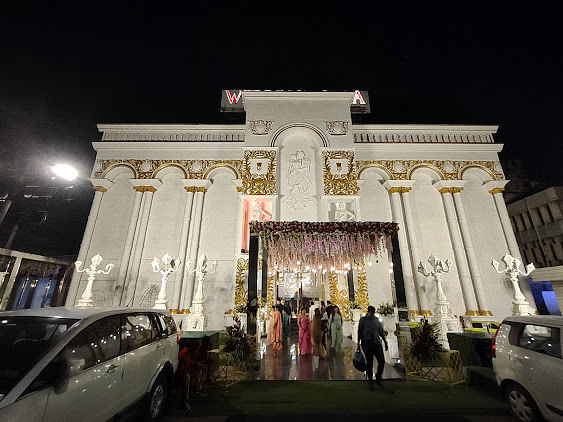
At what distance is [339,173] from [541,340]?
30.7ft

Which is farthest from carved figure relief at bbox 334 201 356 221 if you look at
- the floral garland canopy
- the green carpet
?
the green carpet

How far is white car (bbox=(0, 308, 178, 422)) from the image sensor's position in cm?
204

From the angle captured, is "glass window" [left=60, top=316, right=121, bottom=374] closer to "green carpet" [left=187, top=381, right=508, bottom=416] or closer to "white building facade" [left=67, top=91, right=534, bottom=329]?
"green carpet" [left=187, top=381, right=508, bottom=416]

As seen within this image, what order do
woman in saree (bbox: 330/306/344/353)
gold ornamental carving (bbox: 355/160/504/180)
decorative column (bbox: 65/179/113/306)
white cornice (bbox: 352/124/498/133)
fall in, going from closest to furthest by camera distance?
woman in saree (bbox: 330/306/344/353) < decorative column (bbox: 65/179/113/306) < gold ornamental carving (bbox: 355/160/504/180) < white cornice (bbox: 352/124/498/133)

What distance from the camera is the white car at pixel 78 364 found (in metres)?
2.04

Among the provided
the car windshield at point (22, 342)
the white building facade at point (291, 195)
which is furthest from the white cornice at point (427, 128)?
the car windshield at point (22, 342)

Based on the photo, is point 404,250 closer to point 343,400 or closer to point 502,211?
point 502,211

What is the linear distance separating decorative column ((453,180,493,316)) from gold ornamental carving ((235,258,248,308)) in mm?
10789

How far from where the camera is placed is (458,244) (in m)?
12.1

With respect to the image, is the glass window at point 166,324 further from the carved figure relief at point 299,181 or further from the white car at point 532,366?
the carved figure relief at point 299,181

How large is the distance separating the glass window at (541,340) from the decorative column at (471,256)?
9.27m

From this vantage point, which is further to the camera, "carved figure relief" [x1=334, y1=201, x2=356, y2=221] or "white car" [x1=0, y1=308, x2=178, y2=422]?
"carved figure relief" [x1=334, y1=201, x2=356, y2=221]

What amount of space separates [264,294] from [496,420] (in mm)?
4783

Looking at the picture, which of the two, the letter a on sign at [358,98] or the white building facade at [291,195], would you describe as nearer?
the white building facade at [291,195]
